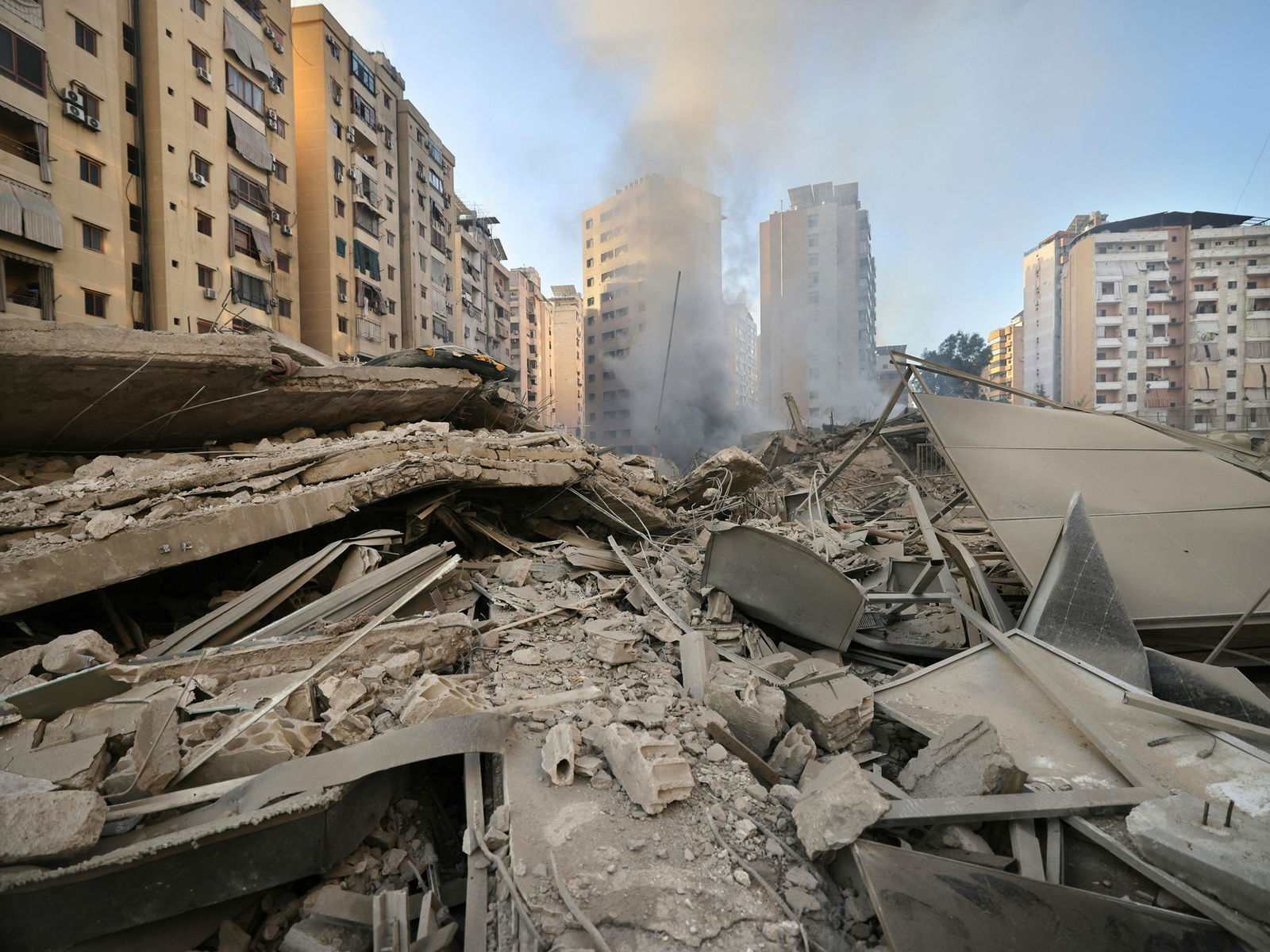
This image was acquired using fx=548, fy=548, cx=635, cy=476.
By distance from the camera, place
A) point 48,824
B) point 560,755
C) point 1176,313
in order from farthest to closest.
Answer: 1. point 1176,313
2. point 560,755
3. point 48,824

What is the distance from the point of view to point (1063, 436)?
5.93 m

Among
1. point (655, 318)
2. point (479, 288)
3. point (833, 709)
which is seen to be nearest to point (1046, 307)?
point (655, 318)

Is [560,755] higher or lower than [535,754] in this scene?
higher

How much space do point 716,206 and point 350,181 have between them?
3568 cm

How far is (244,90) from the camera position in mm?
18547

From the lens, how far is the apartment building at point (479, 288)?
33844mm

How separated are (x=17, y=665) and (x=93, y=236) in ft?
54.7

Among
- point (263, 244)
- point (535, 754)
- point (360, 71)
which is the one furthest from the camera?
point (360, 71)

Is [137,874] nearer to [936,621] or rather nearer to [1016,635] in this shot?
[1016,635]

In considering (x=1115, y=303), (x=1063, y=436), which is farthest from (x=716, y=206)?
(x=1063, y=436)

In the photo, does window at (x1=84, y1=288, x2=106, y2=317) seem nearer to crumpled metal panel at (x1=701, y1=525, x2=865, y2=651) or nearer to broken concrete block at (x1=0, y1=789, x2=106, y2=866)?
broken concrete block at (x1=0, y1=789, x2=106, y2=866)

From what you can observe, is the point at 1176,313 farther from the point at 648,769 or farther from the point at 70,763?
the point at 70,763

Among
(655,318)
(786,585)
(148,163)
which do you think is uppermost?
(655,318)

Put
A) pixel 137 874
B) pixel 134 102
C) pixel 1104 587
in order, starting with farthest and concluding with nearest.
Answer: pixel 134 102
pixel 1104 587
pixel 137 874
